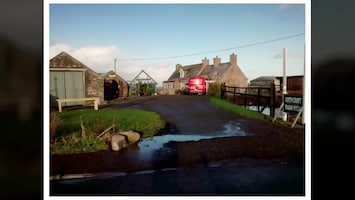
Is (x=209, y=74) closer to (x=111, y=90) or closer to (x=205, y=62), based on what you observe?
(x=205, y=62)

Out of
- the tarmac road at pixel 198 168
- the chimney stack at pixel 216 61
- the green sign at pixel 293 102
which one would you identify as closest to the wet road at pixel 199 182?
the tarmac road at pixel 198 168

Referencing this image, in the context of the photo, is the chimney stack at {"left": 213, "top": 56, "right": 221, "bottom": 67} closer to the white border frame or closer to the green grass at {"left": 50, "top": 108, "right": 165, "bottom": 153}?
the white border frame

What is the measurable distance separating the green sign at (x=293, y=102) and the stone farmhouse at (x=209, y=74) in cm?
46

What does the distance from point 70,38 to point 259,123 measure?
2203mm

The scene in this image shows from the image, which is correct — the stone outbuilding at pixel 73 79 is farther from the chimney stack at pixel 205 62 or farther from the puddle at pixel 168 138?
the chimney stack at pixel 205 62

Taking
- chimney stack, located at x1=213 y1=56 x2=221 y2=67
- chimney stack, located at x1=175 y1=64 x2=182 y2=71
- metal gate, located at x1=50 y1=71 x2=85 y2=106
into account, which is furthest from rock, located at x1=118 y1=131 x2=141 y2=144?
chimney stack, located at x1=213 y1=56 x2=221 y2=67

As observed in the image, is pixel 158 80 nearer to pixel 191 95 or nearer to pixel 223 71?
pixel 191 95

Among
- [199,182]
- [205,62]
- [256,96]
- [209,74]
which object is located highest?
[205,62]

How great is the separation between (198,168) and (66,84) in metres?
1.62

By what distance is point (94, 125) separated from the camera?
3869mm
